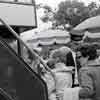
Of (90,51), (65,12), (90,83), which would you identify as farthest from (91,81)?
(65,12)

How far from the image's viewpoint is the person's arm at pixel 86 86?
4.42 metres

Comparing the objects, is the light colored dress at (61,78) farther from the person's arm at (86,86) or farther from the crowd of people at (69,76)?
the person's arm at (86,86)

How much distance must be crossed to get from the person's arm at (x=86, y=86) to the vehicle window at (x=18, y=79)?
1329mm

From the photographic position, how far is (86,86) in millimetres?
4512

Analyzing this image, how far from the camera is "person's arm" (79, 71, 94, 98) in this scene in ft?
14.5

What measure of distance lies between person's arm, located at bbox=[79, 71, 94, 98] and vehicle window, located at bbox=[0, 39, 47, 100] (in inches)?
52.3

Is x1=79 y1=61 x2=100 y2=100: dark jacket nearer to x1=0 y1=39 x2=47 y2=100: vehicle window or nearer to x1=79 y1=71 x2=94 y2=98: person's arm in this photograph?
x1=79 y1=71 x2=94 y2=98: person's arm

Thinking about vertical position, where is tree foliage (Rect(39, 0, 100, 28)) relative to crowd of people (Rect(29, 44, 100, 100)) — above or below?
below

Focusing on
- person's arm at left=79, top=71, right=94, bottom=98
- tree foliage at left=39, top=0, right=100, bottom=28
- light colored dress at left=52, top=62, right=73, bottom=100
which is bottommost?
tree foliage at left=39, top=0, right=100, bottom=28

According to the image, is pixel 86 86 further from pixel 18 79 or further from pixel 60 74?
pixel 60 74

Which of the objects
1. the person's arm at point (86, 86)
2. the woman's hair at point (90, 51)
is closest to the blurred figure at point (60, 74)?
the woman's hair at point (90, 51)

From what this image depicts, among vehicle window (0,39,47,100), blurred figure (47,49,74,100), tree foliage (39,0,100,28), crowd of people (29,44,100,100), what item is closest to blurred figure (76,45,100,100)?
crowd of people (29,44,100,100)

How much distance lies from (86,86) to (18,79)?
156cm

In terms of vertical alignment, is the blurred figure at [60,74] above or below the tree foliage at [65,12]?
above
